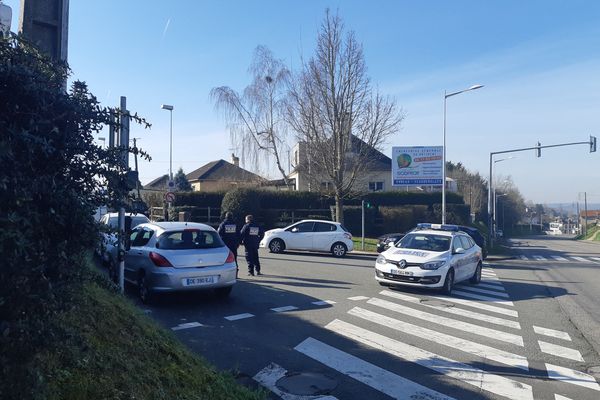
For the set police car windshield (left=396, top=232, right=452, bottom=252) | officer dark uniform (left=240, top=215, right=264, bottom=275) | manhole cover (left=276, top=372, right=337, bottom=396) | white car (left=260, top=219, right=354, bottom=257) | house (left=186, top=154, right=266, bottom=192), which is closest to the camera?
manhole cover (left=276, top=372, right=337, bottom=396)

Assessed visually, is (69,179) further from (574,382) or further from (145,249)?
(145,249)

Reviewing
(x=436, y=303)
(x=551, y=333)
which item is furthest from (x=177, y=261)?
(x=551, y=333)

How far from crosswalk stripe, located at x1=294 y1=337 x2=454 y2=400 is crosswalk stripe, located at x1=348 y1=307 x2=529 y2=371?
5.75 feet

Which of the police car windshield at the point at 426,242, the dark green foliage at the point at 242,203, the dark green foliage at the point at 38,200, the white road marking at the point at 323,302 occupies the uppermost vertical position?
the dark green foliage at the point at 242,203

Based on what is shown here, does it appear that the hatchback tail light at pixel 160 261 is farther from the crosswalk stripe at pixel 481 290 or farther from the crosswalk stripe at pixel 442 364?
the crosswalk stripe at pixel 481 290

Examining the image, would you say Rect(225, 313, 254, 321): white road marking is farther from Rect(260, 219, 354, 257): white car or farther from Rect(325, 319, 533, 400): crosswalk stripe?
Rect(260, 219, 354, 257): white car

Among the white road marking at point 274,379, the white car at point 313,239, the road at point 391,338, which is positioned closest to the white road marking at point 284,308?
the road at point 391,338

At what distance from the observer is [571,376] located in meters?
6.33

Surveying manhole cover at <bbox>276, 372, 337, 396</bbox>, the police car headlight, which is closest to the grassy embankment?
manhole cover at <bbox>276, 372, 337, 396</bbox>

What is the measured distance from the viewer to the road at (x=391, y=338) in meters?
5.88

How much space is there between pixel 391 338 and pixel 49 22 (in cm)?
684

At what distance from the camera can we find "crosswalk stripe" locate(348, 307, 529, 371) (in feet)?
23.1

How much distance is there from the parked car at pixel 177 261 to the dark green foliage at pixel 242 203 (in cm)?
2271

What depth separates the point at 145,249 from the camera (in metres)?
10.1
